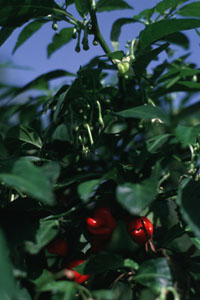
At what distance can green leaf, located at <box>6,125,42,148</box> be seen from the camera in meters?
0.81

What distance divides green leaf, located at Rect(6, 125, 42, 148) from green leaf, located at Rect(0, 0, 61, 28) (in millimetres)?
209

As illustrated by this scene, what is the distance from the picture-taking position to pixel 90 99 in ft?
2.66

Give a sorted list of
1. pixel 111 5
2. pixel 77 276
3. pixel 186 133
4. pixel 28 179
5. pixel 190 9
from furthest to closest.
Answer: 1. pixel 190 9
2. pixel 111 5
3. pixel 77 276
4. pixel 186 133
5. pixel 28 179

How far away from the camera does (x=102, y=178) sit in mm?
522

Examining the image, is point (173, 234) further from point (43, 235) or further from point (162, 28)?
point (162, 28)

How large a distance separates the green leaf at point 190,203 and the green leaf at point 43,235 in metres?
0.19

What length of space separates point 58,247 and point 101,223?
0.09 m

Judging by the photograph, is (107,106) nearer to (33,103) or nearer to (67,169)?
(67,169)

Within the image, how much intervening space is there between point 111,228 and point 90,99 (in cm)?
27

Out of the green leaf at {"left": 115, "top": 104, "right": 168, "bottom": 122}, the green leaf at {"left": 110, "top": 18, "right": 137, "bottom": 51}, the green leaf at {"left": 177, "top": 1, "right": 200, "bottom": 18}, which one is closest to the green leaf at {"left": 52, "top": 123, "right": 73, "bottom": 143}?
the green leaf at {"left": 115, "top": 104, "right": 168, "bottom": 122}

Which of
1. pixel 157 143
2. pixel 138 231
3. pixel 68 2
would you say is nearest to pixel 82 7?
pixel 68 2

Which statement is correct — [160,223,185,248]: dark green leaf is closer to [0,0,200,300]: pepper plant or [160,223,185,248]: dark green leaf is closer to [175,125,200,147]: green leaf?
[0,0,200,300]: pepper plant

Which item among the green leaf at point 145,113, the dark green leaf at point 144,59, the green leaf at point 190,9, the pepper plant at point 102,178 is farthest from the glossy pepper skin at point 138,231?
the green leaf at point 190,9

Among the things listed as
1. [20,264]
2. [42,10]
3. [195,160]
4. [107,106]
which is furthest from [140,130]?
[20,264]
